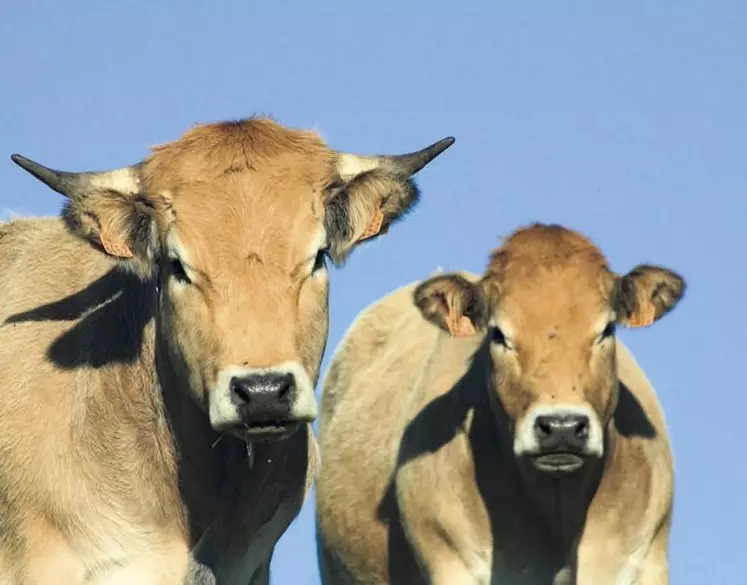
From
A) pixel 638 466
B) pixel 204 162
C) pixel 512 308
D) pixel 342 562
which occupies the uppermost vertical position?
pixel 204 162

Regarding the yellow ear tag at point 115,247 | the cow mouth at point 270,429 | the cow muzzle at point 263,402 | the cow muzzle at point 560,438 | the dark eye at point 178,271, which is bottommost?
the cow muzzle at point 560,438

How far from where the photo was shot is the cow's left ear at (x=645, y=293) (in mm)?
11359

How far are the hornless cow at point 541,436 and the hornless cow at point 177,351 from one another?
1.85m

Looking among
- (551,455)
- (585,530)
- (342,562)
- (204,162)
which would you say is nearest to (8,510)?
(204,162)

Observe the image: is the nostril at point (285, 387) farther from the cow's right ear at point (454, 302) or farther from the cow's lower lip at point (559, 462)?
the cow's right ear at point (454, 302)

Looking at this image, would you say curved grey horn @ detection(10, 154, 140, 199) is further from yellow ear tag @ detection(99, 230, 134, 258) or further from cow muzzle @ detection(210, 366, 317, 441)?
cow muzzle @ detection(210, 366, 317, 441)

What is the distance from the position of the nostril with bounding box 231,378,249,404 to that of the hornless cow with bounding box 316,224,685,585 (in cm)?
278

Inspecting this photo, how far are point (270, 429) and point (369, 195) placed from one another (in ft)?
5.18

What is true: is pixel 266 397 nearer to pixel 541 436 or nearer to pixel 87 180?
pixel 87 180

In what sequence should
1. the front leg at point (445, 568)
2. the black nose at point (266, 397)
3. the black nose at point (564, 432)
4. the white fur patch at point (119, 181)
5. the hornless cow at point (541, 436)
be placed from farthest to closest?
1. the front leg at point (445, 568)
2. the hornless cow at point (541, 436)
3. the black nose at point (564, 432)
4. the white fur patch at point (119, 181)
5. the black nose at point (266, 397)

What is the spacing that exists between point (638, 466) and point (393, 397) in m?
2.59

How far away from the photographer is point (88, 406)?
9047 mm

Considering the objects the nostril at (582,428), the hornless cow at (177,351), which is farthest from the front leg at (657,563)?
the hornless cow at (177,351)

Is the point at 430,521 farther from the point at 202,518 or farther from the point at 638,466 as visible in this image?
the point at 202,518
